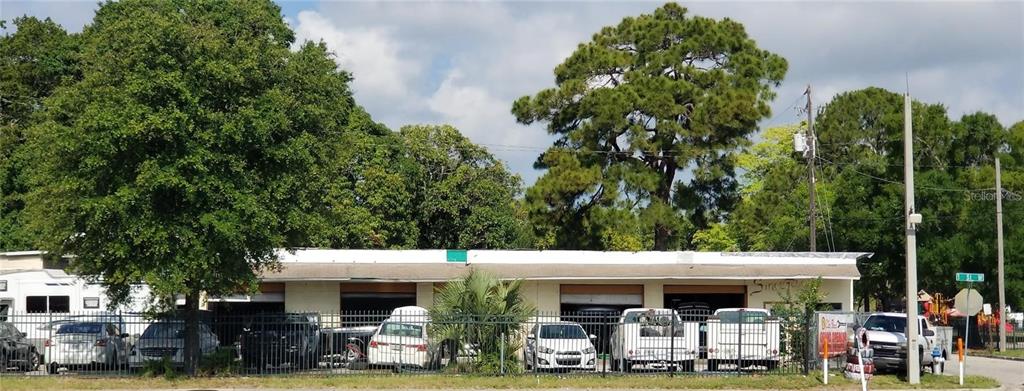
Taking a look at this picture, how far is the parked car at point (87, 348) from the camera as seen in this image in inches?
1102

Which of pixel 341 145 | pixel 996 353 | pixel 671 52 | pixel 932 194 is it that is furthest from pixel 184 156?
pixel 932 194

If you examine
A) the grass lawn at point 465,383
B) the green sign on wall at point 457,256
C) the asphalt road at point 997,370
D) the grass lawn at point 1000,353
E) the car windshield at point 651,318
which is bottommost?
the grass lawn at point 1000,353

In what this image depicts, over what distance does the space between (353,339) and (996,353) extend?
30177mm

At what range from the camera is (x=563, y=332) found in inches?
1129

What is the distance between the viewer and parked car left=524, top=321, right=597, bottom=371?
28.0 metres

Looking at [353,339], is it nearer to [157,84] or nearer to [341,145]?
[341,145]

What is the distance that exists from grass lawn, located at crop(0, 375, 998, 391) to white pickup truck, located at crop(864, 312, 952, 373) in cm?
154

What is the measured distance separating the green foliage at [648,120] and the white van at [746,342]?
20447 millimetres

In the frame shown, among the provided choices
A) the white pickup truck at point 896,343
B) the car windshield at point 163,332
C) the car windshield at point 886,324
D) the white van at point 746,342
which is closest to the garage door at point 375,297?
the car windshield at point 163,332

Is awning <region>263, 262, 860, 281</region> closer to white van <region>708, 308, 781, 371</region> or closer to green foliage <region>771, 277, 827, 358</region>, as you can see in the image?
white van <region>708, 308, 781, 371</region>

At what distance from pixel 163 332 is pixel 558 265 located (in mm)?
14457

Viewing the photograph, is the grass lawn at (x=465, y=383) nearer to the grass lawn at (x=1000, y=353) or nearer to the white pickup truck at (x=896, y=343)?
the white pickup truck at (x=896, y=343)

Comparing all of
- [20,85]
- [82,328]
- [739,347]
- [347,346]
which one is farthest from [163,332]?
[20,85]

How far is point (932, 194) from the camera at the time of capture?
53.5 m
